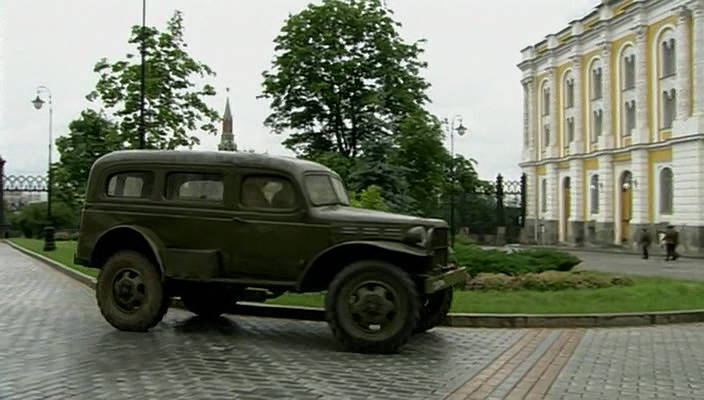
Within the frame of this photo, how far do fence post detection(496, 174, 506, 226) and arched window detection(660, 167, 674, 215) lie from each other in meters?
11.0

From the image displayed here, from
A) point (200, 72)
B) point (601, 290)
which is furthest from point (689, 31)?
point (601, 290)

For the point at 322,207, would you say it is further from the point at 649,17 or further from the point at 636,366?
the point at 649,17

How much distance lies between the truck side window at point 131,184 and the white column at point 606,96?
151 feet

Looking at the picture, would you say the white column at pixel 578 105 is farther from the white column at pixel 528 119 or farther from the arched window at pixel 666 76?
the arched window at pixel 666 76

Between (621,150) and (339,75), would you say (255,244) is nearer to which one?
(339,75)

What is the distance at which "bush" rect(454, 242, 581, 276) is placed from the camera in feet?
58.6

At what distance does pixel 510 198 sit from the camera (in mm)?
58781

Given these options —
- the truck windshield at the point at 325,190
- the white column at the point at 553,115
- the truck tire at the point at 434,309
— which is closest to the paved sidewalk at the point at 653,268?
the truck tire at the point at 434,309

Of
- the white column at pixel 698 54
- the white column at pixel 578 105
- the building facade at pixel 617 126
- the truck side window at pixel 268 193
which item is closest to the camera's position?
the truck side window at pixel 268 193

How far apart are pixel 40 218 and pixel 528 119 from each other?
39.8 meters

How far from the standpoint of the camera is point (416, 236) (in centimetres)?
999

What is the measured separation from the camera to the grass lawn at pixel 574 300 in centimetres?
1345

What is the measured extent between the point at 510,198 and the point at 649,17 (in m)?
16.7

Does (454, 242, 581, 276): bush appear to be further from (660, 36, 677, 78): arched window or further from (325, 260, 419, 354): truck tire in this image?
(660, 36, 677, 78): arched window
